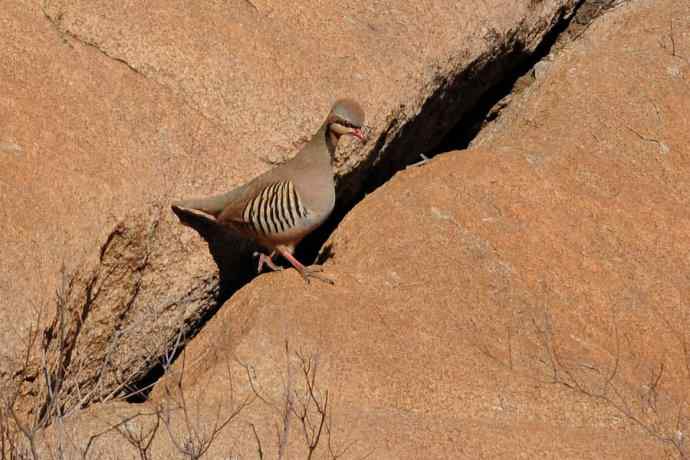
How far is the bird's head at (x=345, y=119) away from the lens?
7945 millimetres

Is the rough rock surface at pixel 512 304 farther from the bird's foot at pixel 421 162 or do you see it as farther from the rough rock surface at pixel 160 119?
the rough rock surface at pixel 160 119

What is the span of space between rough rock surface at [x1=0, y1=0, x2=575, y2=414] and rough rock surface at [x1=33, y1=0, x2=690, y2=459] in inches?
17.6

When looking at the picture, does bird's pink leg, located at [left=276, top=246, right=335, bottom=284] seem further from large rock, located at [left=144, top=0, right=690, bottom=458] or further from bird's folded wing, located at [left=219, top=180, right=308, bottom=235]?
bird's folded wing, located at [left=219, top=180, right=308, bottom=235]

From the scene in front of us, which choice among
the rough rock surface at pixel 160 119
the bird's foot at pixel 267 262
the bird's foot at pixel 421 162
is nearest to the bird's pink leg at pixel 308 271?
the bird's foot at pixel 267 262

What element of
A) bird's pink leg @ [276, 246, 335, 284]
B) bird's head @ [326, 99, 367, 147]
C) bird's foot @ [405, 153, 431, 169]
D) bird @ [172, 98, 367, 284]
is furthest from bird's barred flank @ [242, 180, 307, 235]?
bird's foot @ [405, 153, 431, 169]

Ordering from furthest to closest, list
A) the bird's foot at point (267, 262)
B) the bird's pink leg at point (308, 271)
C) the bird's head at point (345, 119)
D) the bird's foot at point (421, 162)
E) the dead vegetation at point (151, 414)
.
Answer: the bird's foot at point (421, 162) < the bird's foot at point (267, 262) < the bird's head at point (345, 119) < the bird's pink leg at point (308, 271) < the dead vegetation at point (151, 414)

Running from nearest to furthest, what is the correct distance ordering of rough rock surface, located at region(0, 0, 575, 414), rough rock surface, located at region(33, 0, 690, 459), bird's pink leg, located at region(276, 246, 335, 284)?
rough rock surface, located at region(33, 0, 690, 459), rough rock surface, located at region(0, 0, 575, 414), bird's pink leg, located at region(276, 246, 335, 284)

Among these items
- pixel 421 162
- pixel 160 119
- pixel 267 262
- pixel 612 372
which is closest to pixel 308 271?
pixel 267 262

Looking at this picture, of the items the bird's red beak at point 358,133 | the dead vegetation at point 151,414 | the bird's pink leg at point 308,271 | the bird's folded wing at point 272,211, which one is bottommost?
the dead vegetation at point 151,414

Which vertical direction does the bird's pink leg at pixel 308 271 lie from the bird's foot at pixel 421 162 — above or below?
below

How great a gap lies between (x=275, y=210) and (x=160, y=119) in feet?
3.12

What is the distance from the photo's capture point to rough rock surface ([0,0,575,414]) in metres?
7.24

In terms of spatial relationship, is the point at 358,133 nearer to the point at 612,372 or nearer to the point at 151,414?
the point at 612,372

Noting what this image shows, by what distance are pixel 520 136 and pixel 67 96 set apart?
2.95 m
